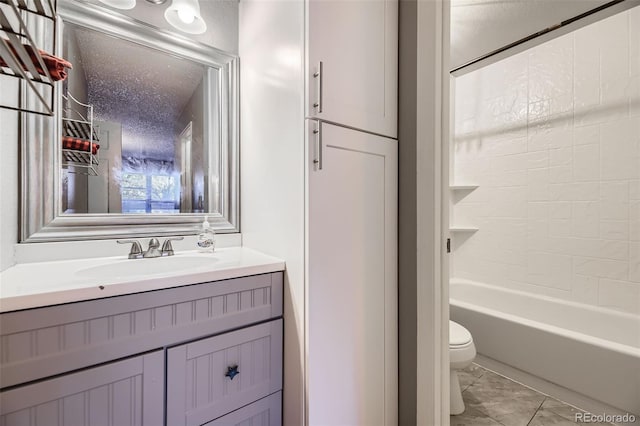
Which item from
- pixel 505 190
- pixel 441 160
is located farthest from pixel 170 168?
pixel 505 190

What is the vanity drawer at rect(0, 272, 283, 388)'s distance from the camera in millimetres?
658

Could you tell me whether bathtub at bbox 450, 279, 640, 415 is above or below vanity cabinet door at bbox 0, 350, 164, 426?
below

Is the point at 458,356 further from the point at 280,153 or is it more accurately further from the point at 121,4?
the point at 121,4

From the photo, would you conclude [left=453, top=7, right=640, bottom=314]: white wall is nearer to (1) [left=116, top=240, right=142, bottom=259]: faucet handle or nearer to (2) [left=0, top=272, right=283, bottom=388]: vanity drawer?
(2) [left=0, top=272, right=283, bottom=388]: vanity drawer

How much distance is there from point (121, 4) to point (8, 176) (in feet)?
2.78

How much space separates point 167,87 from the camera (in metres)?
1.36

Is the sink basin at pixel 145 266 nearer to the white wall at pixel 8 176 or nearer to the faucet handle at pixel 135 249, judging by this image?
the faucet handle at pixel 135 249

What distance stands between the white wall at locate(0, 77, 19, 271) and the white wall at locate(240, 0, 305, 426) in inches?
32.5

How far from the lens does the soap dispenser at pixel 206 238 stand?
4.33 feet

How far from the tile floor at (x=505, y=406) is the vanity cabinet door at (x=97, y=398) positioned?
1.48 meters

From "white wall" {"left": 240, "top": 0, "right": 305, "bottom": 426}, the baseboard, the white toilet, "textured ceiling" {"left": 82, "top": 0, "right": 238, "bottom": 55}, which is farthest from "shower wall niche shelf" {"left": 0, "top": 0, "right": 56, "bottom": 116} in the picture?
the baseboard

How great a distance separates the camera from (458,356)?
147 cm

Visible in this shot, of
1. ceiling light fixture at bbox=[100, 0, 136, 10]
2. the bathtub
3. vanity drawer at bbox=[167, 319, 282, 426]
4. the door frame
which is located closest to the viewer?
vanity drawer at bbox=[167, 319, 282, 426]

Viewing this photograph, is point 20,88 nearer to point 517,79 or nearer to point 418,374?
point 418,374
